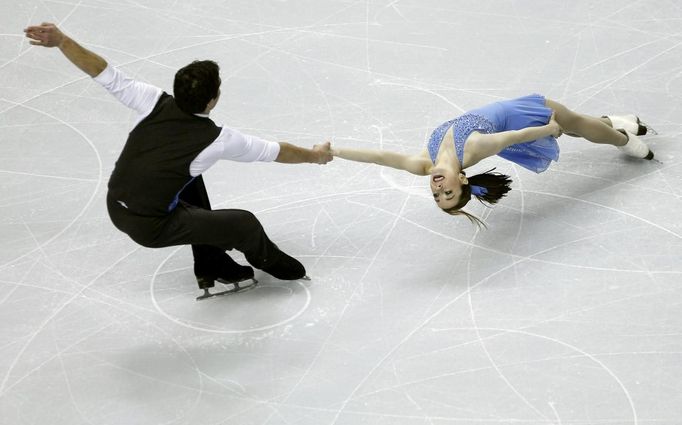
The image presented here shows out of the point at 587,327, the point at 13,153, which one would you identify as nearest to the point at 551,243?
the point at 587,327

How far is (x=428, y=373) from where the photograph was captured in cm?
466

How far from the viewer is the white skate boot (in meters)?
6.11

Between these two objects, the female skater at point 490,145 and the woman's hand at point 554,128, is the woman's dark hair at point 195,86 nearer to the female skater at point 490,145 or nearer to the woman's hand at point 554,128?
the female skater at point 490,145

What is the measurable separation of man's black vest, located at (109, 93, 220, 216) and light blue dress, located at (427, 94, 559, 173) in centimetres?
148

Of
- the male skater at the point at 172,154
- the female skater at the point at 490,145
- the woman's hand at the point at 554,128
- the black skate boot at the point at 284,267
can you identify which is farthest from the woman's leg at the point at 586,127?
the black skate boot at the point at 284,267

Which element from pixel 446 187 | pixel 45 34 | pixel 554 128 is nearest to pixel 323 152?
pixel 446 187

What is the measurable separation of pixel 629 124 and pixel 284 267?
2.53 meters

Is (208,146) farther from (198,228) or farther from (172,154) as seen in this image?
(198,228)

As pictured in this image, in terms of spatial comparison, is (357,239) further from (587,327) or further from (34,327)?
(34,327)

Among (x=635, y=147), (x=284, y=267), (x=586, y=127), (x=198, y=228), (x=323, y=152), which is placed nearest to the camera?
(x=198, y=228)

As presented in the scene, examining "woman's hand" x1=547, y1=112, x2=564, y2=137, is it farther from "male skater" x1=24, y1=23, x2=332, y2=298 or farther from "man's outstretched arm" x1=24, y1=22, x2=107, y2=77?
"man's outstretched arm" x1=24, y1=22, x2=107, y2=77

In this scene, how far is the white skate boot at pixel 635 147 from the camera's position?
6.11m

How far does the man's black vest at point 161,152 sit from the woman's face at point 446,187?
1.21m

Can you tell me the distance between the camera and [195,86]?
4582 millimetres
